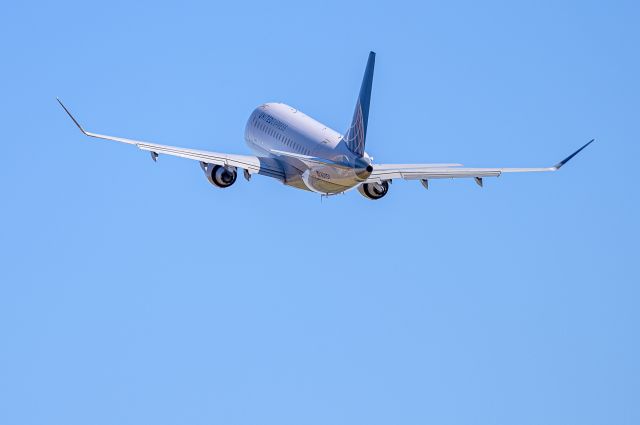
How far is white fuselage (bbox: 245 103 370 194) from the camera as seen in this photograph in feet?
334

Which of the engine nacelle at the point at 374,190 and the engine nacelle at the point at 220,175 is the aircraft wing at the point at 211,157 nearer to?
the engine nacelle at the point at 220,175

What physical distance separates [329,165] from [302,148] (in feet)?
27.0

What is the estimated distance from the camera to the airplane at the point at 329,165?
101 meters

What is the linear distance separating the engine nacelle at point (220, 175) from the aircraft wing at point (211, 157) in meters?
0.53

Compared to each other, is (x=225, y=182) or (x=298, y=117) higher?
(x=298, y=117)

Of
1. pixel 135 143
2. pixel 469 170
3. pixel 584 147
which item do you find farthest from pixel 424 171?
pixel 135 143

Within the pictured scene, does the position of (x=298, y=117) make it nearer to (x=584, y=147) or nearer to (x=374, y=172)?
(x=374, y=172)

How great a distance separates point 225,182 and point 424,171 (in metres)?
12.3

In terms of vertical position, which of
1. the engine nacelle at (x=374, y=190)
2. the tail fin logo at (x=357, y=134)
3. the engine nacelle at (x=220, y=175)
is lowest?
the engine nacelle at (x=374, y=190)

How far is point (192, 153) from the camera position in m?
105

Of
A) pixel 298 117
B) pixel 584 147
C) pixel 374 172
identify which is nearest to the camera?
pixel 584 147

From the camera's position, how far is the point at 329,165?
10256cm

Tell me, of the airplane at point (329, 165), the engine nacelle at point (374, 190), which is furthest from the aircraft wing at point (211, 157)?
the engine nacelle at point (374, 190)

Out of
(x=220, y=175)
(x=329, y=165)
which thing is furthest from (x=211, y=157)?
(x=329, y=165)
